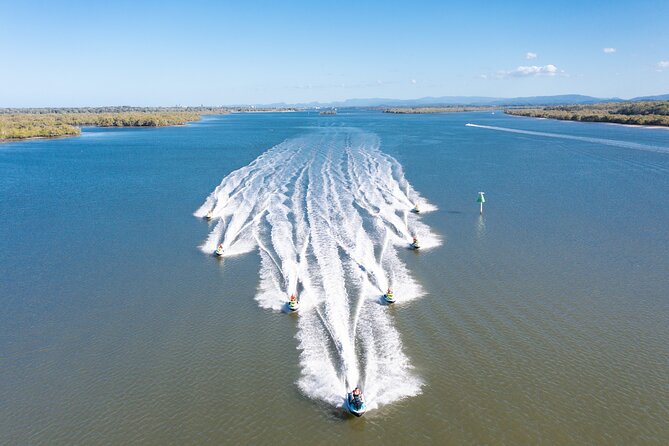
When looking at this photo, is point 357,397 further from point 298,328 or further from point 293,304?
point 293,304

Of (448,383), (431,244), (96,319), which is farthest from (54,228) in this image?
(448,383)

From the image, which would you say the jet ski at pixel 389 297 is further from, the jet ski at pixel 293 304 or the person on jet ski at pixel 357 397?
the person on jet ski at pixel 357 397

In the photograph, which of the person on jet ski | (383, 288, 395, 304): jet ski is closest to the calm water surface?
the person on jet ski

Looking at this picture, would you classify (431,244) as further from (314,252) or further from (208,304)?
(208,304)

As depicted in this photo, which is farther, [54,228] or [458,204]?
[458,204]

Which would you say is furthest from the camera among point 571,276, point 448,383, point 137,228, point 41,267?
point 137,228

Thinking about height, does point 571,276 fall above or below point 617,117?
below

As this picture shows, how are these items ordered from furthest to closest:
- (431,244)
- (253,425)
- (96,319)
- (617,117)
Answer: (617,117) < (431,244) < (96,319) < (253,425)

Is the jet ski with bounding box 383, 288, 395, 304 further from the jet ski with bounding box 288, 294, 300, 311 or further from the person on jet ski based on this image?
the person on jet ski
